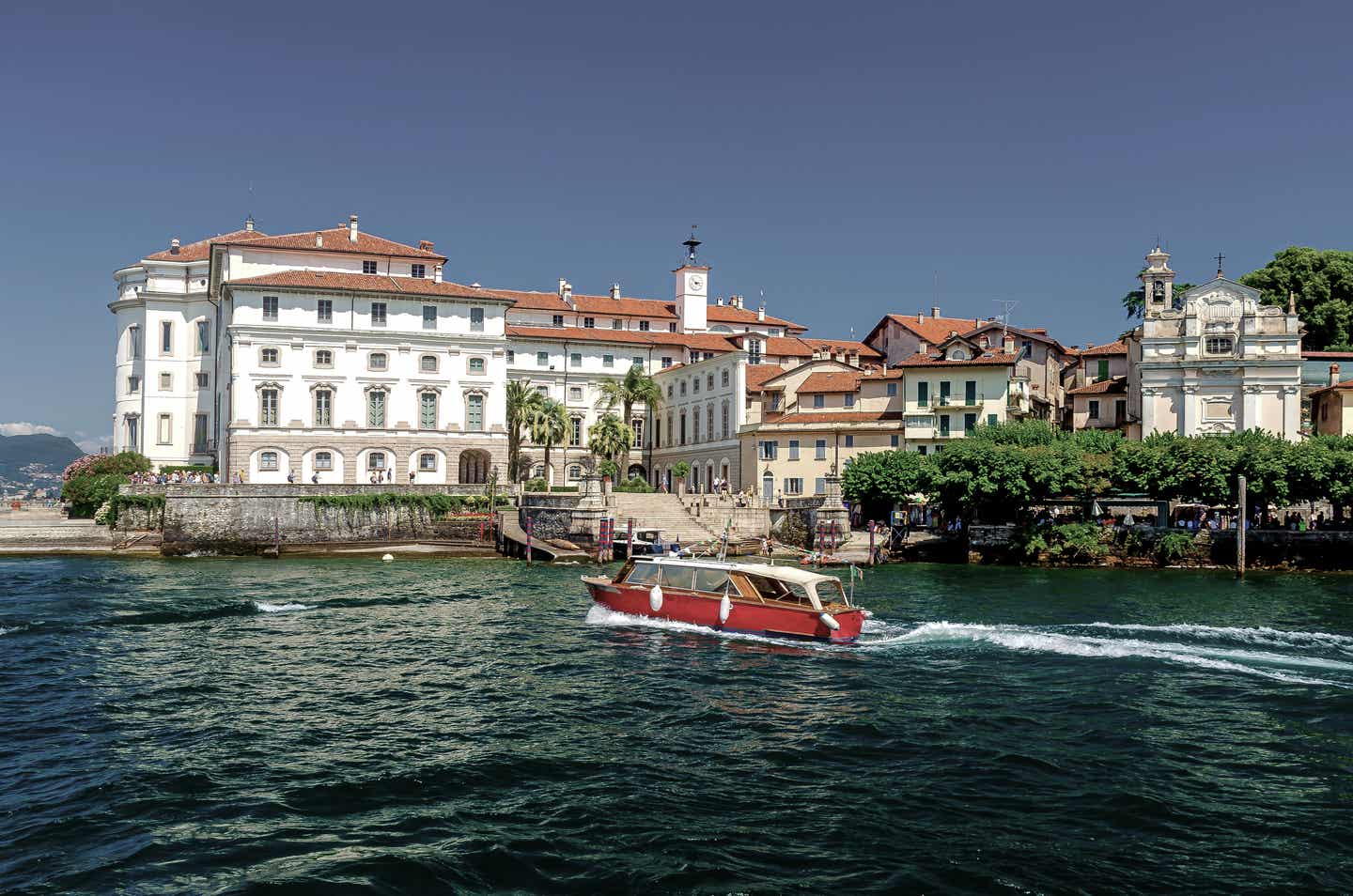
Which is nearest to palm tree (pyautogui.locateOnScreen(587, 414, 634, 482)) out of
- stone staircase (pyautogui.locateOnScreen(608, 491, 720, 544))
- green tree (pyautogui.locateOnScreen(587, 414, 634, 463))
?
green tree (pyautogui.locateOnScreen(587, 414, 634, 463))

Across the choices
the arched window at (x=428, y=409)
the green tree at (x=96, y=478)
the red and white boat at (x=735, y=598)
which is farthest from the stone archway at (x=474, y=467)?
the red and white boat at (x=735, y=598)

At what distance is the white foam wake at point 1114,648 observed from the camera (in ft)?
80.4

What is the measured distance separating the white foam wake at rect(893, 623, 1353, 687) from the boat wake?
0.07 ft

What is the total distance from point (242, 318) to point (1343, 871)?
69.8 meters

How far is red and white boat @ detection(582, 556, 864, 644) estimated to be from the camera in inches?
1136

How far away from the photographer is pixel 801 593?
2977 centimetres

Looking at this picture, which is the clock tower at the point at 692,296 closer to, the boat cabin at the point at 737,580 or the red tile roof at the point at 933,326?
the red tile roof at the point at 933,326

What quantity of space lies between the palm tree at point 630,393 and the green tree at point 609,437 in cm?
124

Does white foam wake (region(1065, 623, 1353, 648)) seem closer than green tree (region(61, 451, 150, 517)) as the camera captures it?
Yes

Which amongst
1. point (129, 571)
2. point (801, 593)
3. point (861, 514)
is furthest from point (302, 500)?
point (801, 593)

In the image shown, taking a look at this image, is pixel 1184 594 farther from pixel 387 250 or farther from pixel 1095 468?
pixel 387 250

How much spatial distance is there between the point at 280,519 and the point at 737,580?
1651 inches

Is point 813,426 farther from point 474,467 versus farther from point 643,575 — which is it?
point 643,575

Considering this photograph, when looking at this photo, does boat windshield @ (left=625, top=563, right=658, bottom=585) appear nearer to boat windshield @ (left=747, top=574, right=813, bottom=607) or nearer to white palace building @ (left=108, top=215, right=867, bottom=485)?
boat windshield @ (left=747, top=574, right=813, bottom=607)
